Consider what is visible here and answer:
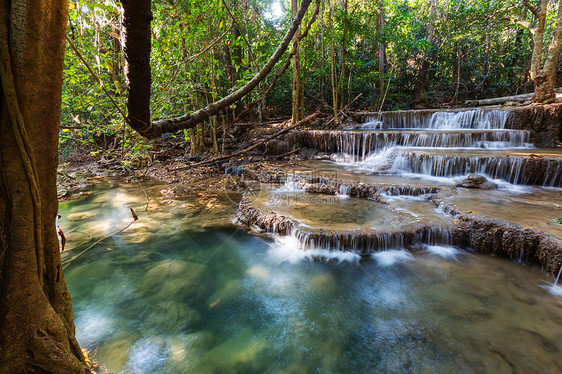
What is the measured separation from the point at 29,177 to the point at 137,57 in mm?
852

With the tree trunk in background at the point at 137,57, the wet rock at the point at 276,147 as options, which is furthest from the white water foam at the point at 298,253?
the wet rock at the point at 276,147

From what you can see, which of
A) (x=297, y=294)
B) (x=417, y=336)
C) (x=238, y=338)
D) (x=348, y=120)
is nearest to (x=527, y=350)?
(x=417, y=336)

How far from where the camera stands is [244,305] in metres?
3.56

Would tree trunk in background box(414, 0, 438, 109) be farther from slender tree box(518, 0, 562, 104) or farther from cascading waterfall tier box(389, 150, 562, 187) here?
cascading waterfall tier box(389, 150, 562, 187)

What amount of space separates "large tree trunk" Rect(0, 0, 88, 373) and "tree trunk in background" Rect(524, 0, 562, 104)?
Result: 13388mm

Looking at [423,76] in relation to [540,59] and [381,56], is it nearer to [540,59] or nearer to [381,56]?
[381,56]

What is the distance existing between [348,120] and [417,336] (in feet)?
38.6

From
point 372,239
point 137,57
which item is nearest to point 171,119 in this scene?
point 137,57

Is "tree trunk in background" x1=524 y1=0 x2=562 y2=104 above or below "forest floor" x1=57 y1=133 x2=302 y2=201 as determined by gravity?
above

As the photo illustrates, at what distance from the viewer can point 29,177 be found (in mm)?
1237

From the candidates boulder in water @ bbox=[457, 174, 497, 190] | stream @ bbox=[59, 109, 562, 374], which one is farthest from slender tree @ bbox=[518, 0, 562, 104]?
boulder in water @ bbox=[457, 174, 497, 190]

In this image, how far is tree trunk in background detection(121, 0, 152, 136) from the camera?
1.39m

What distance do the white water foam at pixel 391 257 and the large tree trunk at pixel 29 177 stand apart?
4015mm

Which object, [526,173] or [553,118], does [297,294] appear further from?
[553,118]
